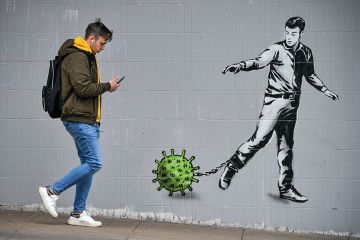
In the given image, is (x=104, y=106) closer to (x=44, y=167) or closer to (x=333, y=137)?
(x=44, y=167)

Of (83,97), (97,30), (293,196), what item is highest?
(97,30)

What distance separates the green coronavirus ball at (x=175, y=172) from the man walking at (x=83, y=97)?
1253 mm

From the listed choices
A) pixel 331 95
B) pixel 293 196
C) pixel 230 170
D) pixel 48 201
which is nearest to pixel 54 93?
pixel 48 201

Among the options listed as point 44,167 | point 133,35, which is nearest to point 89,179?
point 44,167

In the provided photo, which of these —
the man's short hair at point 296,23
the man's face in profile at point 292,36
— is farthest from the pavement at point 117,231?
the man's short hair at point 296,23

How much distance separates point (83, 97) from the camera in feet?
24.9

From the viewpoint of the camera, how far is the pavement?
7.61m

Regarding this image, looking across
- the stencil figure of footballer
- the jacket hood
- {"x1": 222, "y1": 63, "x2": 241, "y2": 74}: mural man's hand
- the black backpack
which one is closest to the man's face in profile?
the stencil figure of footballer

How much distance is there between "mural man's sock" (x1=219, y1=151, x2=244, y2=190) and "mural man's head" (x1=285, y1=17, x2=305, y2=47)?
1351mm

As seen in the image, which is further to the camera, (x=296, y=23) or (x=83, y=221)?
(x=296, y=23)

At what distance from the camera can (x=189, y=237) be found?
8055mm

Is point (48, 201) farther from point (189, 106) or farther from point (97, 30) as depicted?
point (189, 106)

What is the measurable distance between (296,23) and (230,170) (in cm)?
174

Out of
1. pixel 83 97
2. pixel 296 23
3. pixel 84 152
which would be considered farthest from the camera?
pixel 296 23
